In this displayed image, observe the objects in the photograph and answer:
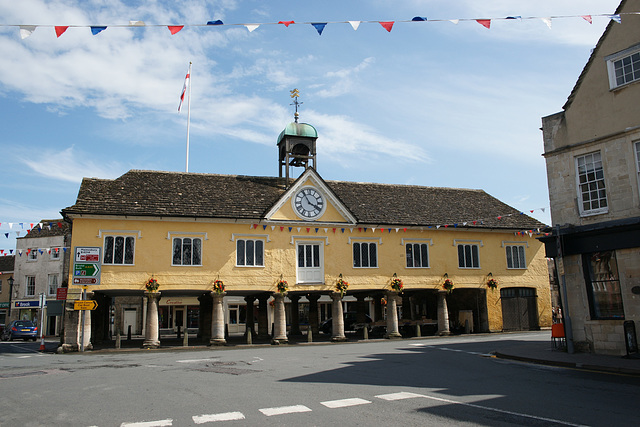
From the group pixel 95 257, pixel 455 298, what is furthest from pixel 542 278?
pixel 95 257

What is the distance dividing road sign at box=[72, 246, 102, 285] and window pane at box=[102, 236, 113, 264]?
4.54 ft

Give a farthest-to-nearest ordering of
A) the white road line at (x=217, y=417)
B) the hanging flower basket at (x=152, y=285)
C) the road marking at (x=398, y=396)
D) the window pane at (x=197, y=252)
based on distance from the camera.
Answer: the window pane at (x=197, y=252) → the hanging flower basket at (x=152, y=285) → the road marking at (x=398, y=396) → the white road line at (x=217, y=417)

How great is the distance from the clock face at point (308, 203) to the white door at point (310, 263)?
168 centimetres

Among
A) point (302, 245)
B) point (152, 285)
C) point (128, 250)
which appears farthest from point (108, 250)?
point (302, 245)

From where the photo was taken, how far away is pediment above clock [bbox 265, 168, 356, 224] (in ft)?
96.6

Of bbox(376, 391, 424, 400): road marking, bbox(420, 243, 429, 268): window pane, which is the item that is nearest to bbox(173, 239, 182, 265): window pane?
bbox(420, 243, 429, 268): window pane

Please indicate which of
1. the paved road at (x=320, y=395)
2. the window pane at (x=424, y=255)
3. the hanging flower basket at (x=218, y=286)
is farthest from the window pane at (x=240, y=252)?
the paved road at (x=320, y=395)

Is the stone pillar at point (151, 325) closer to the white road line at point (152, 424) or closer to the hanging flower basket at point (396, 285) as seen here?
the hanging flower basket at point (396, 285)

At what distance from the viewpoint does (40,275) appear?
49562mm

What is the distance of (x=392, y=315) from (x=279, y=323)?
6828 millimetres

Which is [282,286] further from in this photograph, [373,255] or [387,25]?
[387,25]

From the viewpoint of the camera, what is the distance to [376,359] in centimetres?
1778

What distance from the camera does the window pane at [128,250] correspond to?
2639 centimetres

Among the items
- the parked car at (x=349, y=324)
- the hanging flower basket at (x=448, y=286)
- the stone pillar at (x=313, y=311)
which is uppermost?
the hanging flower basket at (x=448, y=286)
